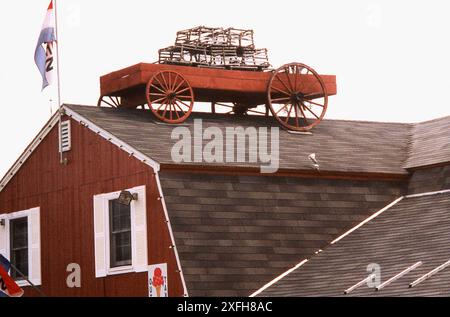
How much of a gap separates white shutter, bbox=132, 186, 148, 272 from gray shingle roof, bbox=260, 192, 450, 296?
9.56 feet

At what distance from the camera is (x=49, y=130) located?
113ft

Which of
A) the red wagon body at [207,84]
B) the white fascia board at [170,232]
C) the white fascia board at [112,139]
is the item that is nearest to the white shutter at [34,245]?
the white fascia board at [112,139]

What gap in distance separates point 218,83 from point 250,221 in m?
4.90

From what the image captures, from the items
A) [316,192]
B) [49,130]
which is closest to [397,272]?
[316,192]

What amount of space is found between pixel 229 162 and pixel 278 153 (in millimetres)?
1952

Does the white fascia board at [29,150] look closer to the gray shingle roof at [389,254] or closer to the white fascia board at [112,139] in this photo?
the white fascia board at [112,139]

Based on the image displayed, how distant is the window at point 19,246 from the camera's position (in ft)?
115

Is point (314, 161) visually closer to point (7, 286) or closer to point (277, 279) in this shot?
point (277, 279)

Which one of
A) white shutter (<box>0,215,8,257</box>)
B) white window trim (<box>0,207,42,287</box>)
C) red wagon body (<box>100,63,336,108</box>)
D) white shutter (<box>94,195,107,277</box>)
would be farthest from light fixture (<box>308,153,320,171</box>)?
white shutter (<box>0,215,8,257</box>)

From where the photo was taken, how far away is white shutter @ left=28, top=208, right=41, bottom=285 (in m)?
34.3

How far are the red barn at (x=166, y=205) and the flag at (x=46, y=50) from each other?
1231 millimetres

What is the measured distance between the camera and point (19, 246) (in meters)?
35.0

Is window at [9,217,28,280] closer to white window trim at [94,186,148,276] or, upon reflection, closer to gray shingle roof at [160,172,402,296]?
white window trim at [94,186,148,276]
